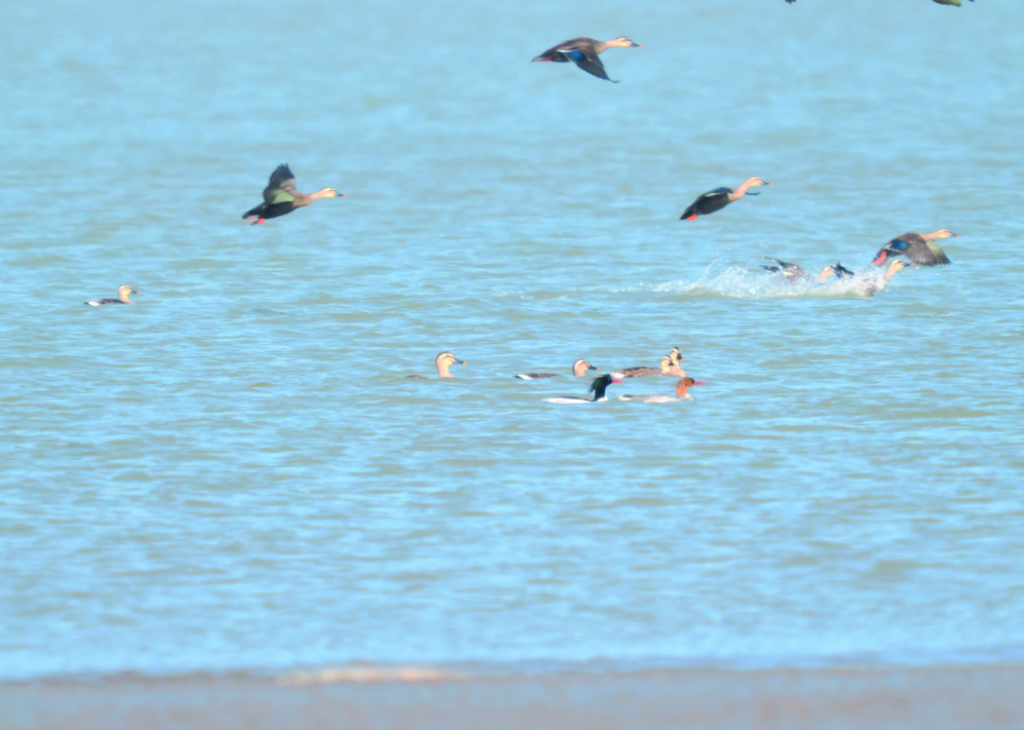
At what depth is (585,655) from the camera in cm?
885

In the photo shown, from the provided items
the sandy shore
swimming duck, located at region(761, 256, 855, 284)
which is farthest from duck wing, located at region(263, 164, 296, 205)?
the sandy shore

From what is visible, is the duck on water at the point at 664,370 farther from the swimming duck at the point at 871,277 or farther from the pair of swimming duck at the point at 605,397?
the swimming duck at the point at 871,277

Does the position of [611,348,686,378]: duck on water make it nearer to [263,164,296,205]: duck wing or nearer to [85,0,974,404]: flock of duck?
[85,0,974,404]: flock of duck

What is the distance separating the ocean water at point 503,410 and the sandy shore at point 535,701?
9.3 inches

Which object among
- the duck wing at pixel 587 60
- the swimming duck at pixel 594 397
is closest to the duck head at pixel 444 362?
the swimming duck at pixel 594 397

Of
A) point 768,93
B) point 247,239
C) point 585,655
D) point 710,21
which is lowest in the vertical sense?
point 585,655

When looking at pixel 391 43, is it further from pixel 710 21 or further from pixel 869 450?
pixel 869 450

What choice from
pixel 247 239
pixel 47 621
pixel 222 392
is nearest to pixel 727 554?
pixel 47 621

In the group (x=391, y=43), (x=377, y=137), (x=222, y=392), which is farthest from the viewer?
(x=391, y=43)

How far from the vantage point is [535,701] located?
326 inches

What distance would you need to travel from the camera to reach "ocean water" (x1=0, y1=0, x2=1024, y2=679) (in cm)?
948

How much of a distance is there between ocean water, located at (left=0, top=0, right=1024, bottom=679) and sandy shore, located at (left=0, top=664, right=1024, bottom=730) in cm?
24

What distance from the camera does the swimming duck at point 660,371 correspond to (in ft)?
50.4

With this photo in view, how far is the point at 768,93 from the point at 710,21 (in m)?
43.9
